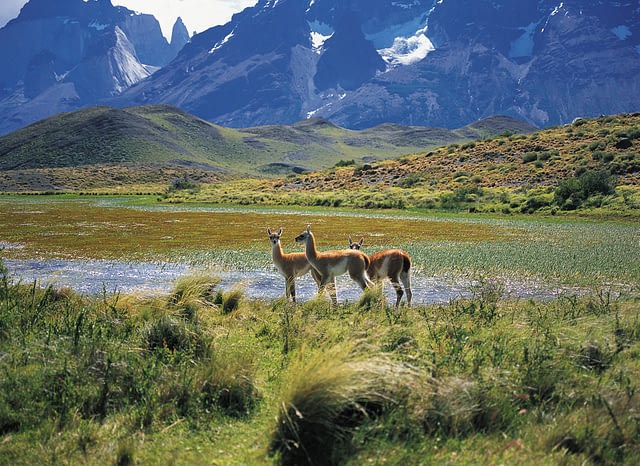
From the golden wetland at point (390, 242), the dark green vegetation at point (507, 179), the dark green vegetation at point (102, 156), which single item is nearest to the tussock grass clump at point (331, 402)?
the golden wetland at point (390, 242)

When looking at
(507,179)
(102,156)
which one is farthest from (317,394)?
(102,156)

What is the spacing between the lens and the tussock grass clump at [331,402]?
5660mm

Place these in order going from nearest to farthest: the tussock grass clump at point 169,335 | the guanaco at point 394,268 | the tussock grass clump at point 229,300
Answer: the tussock grass clump at point 169,335
the tussock grass clump at point 229,300
the guanaco at point 394,268

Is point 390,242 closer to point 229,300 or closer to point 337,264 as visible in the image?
point 337,264

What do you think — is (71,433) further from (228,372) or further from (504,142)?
(504,142)

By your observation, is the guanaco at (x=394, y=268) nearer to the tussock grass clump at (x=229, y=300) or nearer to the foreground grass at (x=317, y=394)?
the tussock grass clump at (x=229, y=300)

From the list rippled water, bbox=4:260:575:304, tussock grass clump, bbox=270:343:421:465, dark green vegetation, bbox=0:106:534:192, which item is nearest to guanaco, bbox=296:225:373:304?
rippled water, bbox=4:260:575:304

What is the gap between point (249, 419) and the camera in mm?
6539

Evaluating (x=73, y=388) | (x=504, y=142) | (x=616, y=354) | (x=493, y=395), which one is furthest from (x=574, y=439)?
(x=504, y=142)

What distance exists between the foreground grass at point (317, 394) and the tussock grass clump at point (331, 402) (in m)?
0.02

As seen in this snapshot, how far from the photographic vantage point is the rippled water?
47.1ft

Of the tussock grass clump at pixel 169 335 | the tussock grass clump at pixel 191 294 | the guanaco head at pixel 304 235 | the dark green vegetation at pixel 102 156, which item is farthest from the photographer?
the dark green vegetation at pixel 102 156

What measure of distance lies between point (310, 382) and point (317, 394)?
0.48 ft

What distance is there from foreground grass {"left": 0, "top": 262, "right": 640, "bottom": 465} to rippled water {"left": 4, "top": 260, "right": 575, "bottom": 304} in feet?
13.5
